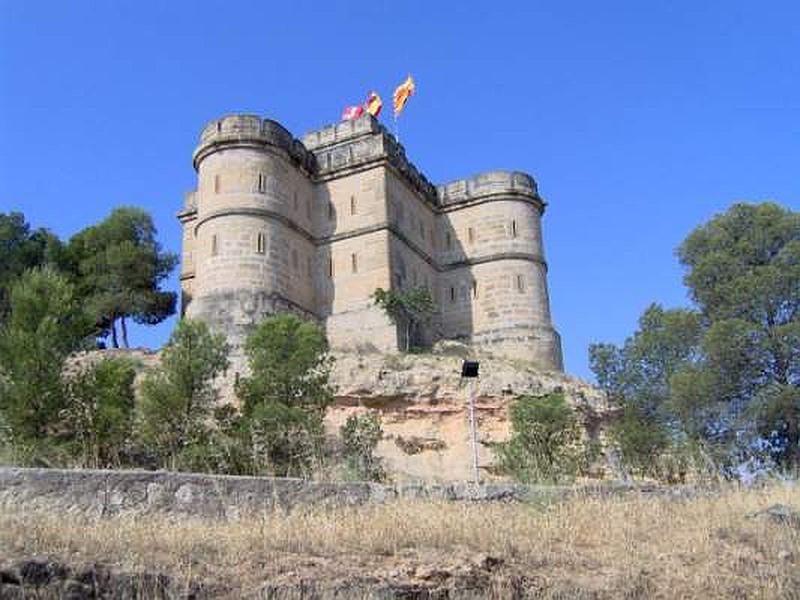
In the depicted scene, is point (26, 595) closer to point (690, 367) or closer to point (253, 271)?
point (690, 367)

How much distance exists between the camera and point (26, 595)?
5.11m

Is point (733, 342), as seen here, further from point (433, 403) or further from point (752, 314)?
point (433, 403)

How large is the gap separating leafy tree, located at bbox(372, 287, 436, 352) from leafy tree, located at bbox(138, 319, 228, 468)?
9.39 meters

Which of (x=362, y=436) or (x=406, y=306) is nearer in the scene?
(x=362, y=436)

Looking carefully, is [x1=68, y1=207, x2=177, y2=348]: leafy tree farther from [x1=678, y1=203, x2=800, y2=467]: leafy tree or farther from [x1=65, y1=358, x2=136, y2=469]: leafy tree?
[x1=678, y1=203, x2=800, y2=467]: leafy tree

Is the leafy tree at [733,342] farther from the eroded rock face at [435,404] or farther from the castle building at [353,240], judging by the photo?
the castle building at [353,240]

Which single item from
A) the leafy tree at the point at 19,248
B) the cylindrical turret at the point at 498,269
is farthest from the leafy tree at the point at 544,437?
the leafy tree at the point at 19,248

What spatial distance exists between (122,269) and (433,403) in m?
12.9

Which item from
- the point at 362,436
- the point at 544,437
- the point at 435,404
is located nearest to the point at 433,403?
the point at 435,404

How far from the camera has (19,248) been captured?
3300cm

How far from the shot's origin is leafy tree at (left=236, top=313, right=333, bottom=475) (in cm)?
1742

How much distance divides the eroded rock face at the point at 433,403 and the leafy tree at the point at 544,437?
10.5ft

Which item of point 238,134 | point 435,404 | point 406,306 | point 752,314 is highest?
point 238,134

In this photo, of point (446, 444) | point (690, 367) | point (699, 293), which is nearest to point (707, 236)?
point (699, 293)
